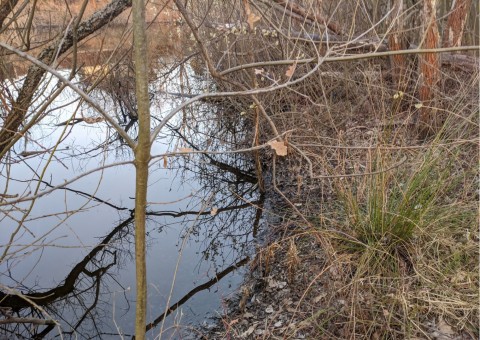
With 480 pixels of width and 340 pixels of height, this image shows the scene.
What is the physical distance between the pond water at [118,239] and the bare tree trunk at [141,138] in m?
0.97

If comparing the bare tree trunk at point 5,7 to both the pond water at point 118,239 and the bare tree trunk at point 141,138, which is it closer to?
the pond water at point 118,239

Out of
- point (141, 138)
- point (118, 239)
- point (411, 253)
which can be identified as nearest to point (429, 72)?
point (411, 253)

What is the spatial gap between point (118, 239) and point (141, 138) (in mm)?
3816

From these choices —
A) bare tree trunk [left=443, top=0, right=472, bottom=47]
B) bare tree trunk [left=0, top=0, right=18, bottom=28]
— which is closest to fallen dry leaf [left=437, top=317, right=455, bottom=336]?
bare tree trunk [left=0, top=0, right=18, bottom=28]

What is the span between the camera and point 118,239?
4.82m

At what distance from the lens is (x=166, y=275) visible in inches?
167

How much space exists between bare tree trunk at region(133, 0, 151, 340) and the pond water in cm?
97

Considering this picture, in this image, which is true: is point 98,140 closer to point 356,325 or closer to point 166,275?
point 166,275

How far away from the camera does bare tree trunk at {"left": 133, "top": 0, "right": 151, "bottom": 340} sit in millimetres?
1150

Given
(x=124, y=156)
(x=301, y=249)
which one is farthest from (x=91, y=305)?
(x=124, y=156)

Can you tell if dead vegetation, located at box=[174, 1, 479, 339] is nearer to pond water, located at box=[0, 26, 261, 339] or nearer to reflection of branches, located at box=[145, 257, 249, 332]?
reflection of branches, located at box=[145, 257, 249, 332]

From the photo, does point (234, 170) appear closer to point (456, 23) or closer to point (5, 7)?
point (456, 23)

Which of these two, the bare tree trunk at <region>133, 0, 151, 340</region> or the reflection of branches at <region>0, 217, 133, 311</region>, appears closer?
the bare tree trunk at <region>133, 0, 151, 340</region>

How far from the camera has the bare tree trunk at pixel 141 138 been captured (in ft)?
3.77
